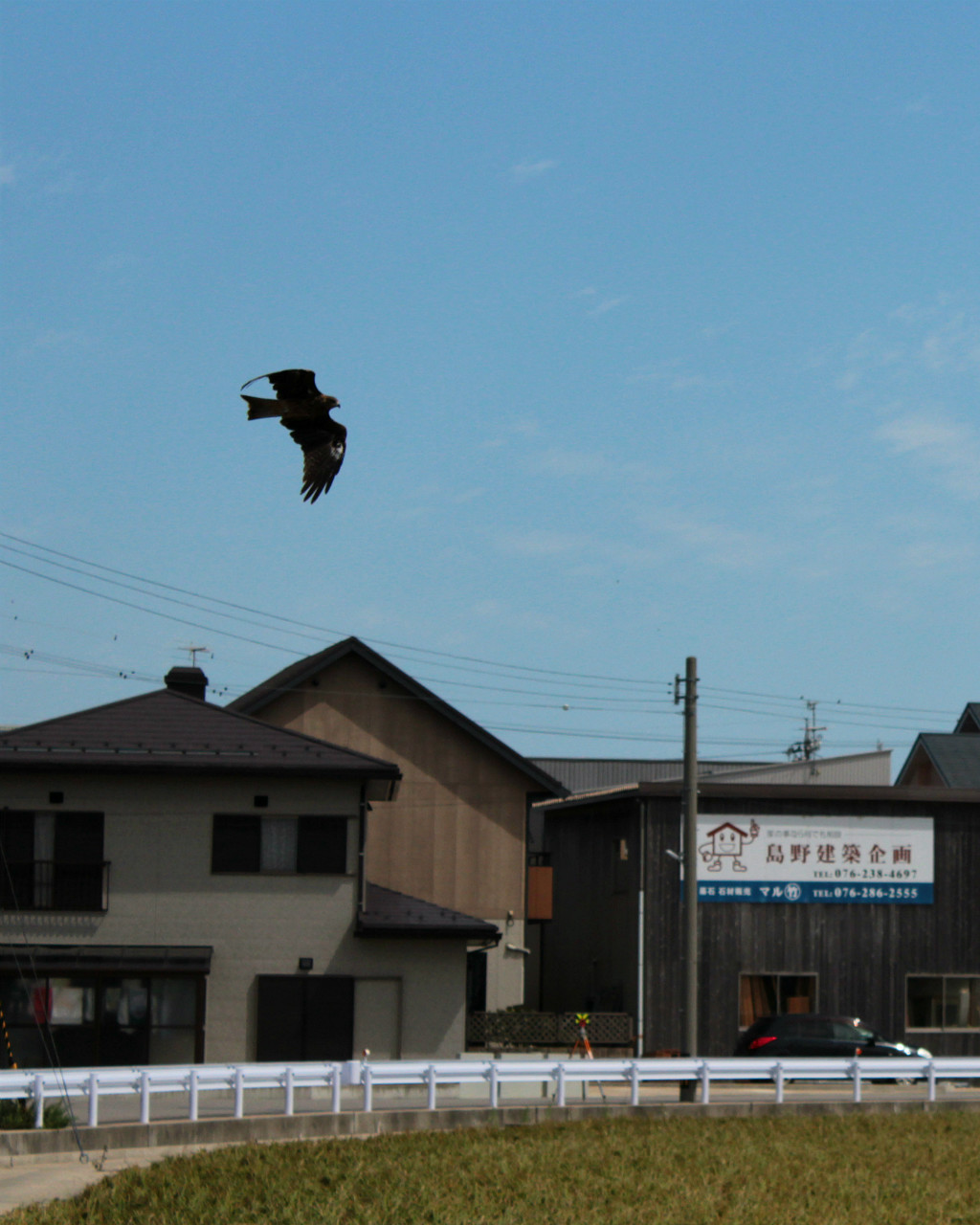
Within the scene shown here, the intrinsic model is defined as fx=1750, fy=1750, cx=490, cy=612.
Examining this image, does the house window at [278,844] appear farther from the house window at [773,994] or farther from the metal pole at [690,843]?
the house window at [773,994]

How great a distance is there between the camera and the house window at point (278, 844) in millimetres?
30594

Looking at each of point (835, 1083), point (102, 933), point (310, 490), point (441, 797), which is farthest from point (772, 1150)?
point (441, 797)

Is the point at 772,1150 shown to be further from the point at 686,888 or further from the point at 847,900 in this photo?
the point at 847,900

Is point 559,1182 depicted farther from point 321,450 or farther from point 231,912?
point 231,912

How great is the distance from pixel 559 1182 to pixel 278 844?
53.8 ft

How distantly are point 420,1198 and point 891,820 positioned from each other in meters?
24.2

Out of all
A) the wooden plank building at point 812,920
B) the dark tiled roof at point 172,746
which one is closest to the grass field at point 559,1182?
the dark tiled roof at point 172,746

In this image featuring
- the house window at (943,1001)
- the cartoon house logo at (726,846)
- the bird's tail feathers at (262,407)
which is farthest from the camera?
the house window at (943,1001)

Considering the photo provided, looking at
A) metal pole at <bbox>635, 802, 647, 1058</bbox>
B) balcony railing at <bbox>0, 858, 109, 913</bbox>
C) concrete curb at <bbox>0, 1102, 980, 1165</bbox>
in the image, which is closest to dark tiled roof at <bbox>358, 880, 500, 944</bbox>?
balcony railing at <bbox>0, 858, 109, 913</bbox>

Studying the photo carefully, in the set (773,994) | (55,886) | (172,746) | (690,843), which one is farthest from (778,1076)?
(55,886)

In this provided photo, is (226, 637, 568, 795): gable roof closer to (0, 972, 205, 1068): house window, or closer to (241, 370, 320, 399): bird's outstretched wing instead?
(0, 972, 205, 1068): house window

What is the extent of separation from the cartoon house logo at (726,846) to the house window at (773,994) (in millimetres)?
2250

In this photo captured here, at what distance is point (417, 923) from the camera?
1200 inches

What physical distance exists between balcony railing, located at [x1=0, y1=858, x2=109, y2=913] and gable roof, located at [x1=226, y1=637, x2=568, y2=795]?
837 centimetres
